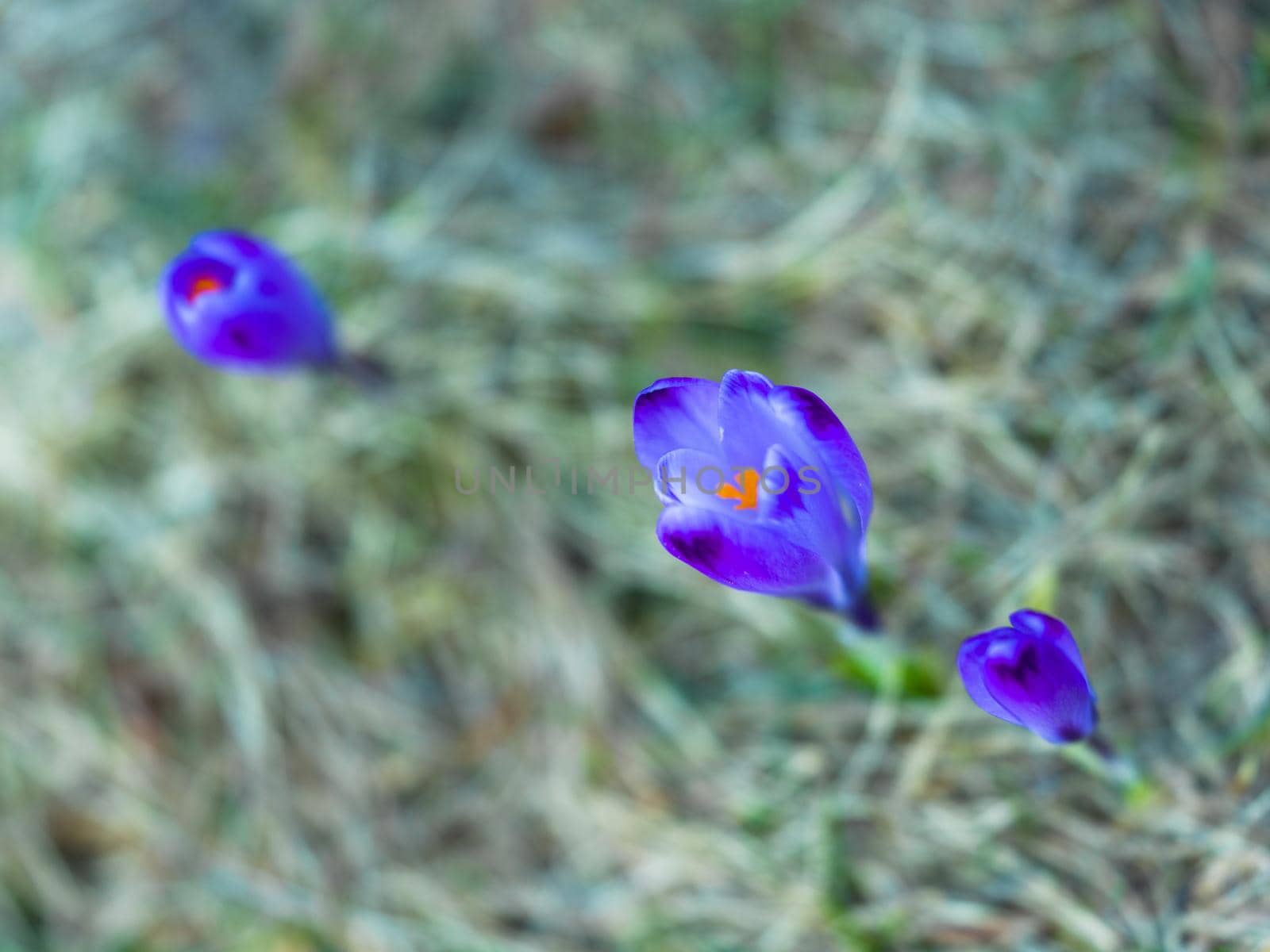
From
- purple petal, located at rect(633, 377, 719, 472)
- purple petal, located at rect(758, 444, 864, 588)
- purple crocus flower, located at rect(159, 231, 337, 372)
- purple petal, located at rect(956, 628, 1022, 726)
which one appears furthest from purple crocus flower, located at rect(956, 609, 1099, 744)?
purple crocus flower, located at rect(159, 231, 337, 372)

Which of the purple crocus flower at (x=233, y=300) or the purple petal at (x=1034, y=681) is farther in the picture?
the purple crocus flower at (x=233, y=300)

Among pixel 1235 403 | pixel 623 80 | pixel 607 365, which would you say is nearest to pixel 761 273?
pixel 607 365

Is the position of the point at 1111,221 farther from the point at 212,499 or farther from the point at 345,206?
the point at 212,499

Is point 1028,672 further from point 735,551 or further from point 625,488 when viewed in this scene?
point 625,488

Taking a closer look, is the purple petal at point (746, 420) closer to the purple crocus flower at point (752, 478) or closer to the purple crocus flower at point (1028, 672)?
the purple crocus flower at point (752, 478)

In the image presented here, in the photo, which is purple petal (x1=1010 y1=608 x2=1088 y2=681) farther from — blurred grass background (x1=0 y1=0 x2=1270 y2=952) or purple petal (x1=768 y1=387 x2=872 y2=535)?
blurred grass background (x1=0 y1=0 x2=1270 y2=952)

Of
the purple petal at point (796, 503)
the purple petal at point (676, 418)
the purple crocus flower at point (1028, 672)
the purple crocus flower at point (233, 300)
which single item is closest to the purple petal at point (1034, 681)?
the purple crocus flower at point (1028, 672)
